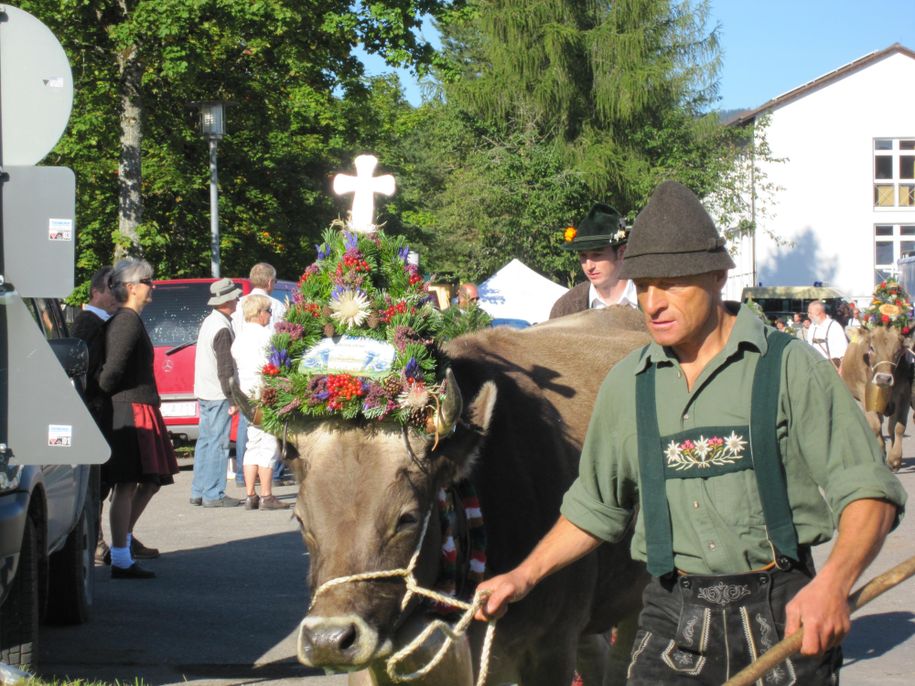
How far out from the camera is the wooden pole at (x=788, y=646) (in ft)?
10.8

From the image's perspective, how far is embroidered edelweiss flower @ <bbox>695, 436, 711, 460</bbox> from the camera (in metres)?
3.61

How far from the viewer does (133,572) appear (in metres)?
9.92

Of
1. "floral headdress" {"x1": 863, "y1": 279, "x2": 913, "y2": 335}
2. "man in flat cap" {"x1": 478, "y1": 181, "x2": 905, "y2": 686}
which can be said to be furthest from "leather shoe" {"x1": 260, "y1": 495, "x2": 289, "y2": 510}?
"man in flat cap" {"x1": 478, "y1": 181, "x2": 905, "y2": 686}

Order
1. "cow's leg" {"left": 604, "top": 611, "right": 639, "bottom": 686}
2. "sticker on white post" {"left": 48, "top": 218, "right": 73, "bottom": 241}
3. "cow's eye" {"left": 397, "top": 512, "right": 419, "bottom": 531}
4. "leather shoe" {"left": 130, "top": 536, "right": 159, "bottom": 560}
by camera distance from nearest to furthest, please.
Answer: "cow's eye" {"left": 397, "top": 512, "right": 419, "bottom": 531} < "sticker on white post" {"left": 48, "top": 218, "right": 73, "bottom": 241} < "cow's leg" {"left": 604, "top": 611, "right": 639, "bottom": 686} < "leather shoe" {"left": 130, "top": 536, "right": 159, "bottom": 560}

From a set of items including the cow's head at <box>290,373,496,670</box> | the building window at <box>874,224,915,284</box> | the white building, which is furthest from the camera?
the white building

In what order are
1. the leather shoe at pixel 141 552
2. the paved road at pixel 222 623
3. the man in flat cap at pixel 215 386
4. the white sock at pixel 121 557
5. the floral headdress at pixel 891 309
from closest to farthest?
1. the paved road at pixel 222 623
2. the white sock at pixel 121 557
3. the leather shoe at pixel 141 552
4. the man in flat cap at pixel 215 386
5. the floral headdress at pixel 891 309

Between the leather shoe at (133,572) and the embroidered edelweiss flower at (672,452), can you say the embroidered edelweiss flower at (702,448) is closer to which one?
the embroidered edelweiss flower at (672,452)

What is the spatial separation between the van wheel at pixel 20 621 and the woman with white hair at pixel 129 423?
3.17 metres

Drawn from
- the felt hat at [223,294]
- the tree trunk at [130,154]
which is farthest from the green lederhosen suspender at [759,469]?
the tree trunk at [130,154]

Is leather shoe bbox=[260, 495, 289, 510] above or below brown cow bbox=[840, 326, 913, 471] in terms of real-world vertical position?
below

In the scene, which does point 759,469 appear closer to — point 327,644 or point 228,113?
point 327,644

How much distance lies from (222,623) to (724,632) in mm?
5456

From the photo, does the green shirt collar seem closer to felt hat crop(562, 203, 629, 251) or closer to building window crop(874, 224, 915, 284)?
felt hat crop(562, 203, 629, 251)

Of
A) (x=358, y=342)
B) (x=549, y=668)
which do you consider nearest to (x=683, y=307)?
(x=358, y=342)
